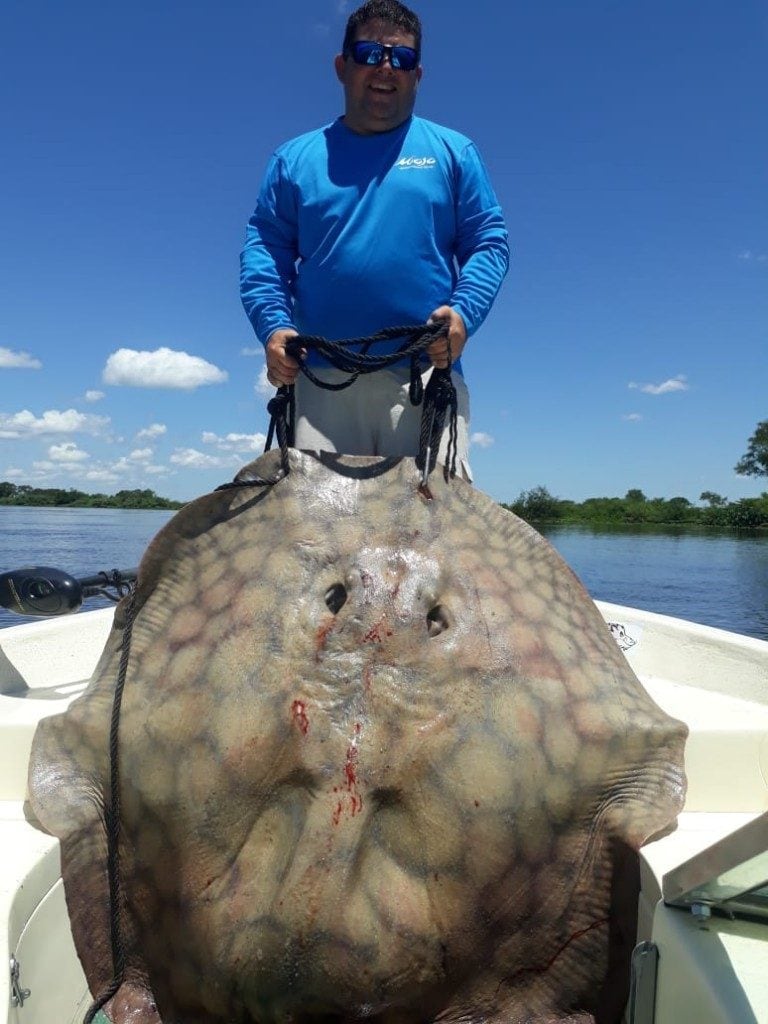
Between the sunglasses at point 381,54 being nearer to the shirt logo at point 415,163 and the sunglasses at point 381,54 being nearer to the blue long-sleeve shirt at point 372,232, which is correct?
the blue long-sleeve shirt at point 372,232

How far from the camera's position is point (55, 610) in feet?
10.3

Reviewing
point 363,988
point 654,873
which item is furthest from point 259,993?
point 654,873

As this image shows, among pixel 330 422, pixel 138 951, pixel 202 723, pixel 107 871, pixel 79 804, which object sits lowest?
pixel 138 951

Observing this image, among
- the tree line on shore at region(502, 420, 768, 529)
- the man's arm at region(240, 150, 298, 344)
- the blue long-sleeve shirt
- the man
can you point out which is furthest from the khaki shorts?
the tree line on shore at region(502, 420, 768, 529)

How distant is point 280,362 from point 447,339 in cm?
63

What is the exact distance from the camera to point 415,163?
10.4 feet

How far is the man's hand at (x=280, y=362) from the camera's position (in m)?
2.71

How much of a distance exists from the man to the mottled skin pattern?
3.58ft

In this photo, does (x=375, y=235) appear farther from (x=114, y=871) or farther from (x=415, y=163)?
(x=114, y=871)

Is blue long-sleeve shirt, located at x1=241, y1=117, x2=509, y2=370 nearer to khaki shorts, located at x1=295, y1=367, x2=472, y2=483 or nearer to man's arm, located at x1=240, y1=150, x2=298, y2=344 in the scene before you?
man's arm, located at x1=240, y1=150, x2=298, y2=344

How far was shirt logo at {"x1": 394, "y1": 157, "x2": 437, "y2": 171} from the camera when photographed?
3.17 metres

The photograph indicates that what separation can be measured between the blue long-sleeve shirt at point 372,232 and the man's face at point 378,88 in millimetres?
56

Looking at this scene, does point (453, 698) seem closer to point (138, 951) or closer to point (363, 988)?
point (363, 988)

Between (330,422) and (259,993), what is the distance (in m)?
2.10
